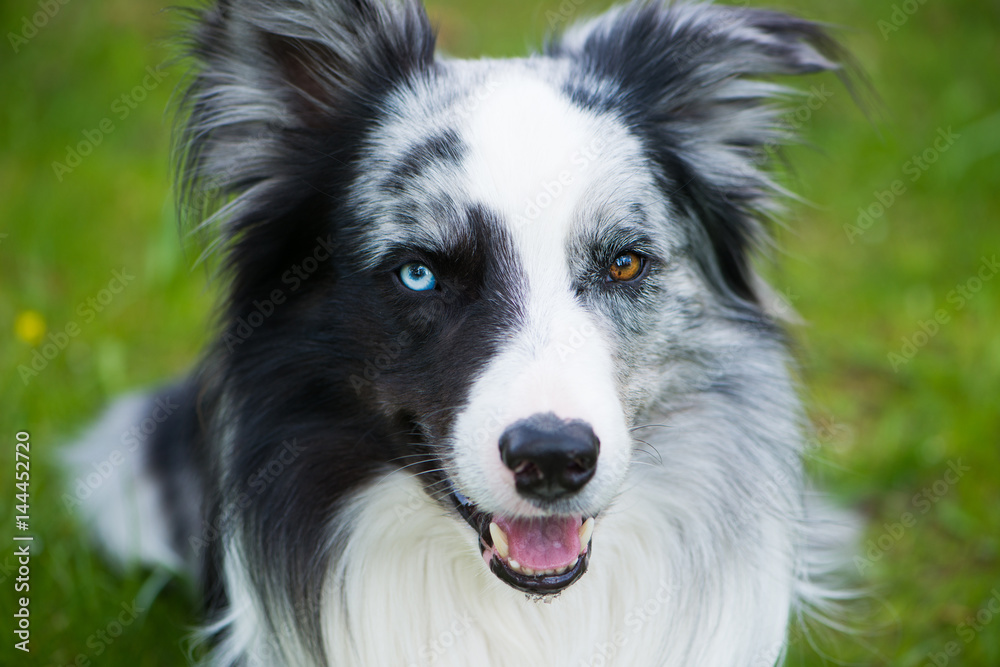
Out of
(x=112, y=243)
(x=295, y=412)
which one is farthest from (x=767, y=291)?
(x=112, y=243)

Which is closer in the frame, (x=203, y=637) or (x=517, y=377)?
(x=517, y=377)

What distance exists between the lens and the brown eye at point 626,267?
292 cm

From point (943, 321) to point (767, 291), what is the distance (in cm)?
318

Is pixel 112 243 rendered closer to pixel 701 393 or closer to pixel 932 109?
pixel 701 393

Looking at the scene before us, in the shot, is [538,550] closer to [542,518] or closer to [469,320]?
[542,518]

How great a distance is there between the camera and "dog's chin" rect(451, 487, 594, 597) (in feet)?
8.75

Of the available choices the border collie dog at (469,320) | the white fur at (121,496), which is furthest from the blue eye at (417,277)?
the white fur at (121,496)

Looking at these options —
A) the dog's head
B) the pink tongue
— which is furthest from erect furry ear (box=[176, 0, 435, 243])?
the pink tongue

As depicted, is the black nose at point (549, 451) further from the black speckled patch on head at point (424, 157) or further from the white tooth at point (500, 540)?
the black speckled patch on head at point (424, 157)

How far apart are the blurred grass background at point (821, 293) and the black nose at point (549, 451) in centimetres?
138

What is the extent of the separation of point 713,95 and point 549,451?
165cm

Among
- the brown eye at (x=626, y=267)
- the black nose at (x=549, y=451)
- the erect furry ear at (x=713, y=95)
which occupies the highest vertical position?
the erect furry ear at (x=713, y=95)

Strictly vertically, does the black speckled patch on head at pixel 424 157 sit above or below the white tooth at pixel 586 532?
above

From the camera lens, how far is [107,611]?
3893mm
